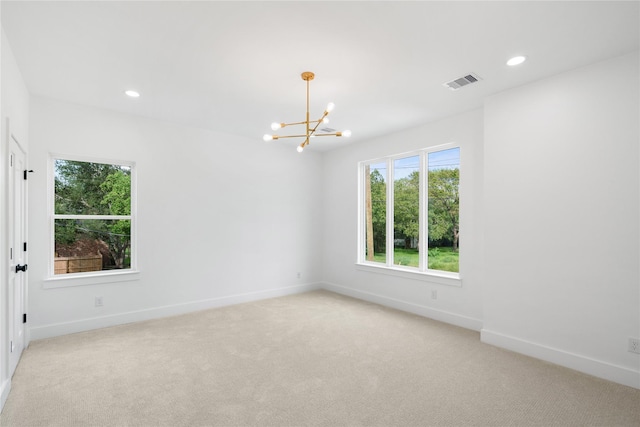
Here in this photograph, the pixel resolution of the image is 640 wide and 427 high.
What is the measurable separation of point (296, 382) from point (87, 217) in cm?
328

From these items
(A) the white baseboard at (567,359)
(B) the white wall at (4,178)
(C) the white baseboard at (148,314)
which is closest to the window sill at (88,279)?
(C) the white baseboard at (148,314)

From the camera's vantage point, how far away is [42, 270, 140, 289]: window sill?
12.3 feet

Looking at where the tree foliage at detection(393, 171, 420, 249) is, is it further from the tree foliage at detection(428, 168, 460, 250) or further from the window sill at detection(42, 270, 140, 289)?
the window sill at detection(42, 270, 140, 289)


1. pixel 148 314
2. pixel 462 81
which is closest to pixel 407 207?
pixel 462 81

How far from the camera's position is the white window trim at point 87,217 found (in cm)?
378

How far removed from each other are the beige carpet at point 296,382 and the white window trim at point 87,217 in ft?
2.03

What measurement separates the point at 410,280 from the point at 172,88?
3.94 meters

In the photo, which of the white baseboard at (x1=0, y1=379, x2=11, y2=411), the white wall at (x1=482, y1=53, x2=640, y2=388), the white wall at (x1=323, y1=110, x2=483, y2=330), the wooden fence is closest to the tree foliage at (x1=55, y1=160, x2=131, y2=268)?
the wooden fence

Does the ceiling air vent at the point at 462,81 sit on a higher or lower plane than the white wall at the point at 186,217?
higher

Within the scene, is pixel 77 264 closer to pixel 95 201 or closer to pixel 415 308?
pixel 95 201

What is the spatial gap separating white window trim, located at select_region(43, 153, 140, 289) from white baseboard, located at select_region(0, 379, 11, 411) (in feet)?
4.92

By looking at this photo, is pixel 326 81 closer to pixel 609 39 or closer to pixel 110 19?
pixel 110 19

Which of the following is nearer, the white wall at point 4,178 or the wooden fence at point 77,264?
the white wall at point 4,178

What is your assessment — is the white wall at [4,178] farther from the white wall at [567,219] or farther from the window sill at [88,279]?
the white wall at [567,219]
